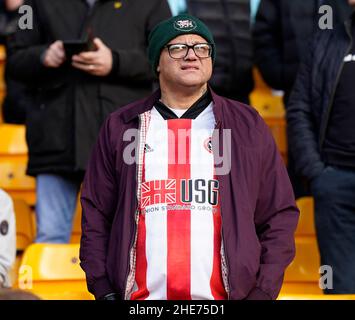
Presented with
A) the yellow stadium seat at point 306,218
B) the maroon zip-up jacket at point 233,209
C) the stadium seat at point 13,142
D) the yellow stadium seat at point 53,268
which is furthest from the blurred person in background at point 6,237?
the stadium seat at point 13,142

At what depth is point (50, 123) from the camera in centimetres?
558

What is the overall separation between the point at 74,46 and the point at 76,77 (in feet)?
0.87

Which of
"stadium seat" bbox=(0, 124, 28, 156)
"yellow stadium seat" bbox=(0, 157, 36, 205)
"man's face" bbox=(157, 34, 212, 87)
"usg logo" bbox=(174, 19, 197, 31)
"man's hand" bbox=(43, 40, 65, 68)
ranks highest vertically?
"usg logo" bbox=(174, 19, 197, 31)

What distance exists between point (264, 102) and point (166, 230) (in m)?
3.10

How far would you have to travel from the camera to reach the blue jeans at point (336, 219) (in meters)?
5.10

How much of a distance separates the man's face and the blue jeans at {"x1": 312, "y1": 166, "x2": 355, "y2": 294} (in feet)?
3.87

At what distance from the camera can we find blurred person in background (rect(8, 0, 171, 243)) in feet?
18.0

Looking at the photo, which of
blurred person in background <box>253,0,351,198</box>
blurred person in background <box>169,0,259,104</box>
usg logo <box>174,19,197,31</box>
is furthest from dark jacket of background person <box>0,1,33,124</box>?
usg logo <box>174,19,197,31</box>

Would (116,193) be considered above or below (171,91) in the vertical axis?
below

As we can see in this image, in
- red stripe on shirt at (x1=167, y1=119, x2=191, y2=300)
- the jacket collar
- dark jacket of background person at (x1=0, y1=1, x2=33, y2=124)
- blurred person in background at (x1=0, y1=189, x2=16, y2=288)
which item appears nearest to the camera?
red stripe on shirt at (x1=167, y1=119, x2=191, y2=300)

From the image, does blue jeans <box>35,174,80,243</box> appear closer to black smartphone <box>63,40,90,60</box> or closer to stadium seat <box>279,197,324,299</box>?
black smartphone <box>63,40,90,60</box>
